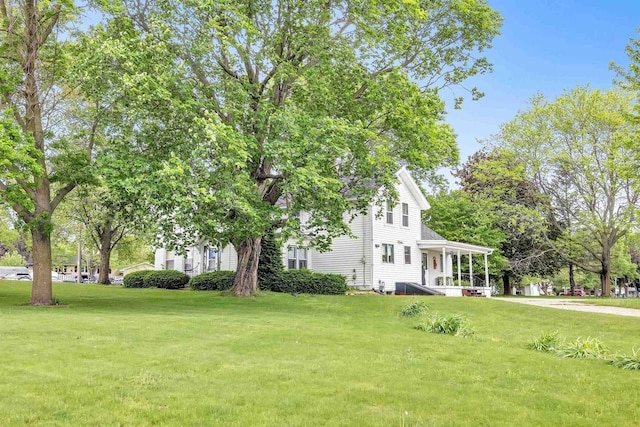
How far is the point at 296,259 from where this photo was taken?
101 feet

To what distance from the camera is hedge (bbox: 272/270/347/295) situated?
88.1 ft

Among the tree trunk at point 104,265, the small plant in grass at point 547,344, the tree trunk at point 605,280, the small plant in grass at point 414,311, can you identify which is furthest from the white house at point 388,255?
the small plant in grass at point 547,344

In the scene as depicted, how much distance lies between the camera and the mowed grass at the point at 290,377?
5.03 meters

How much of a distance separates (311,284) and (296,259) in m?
4.14

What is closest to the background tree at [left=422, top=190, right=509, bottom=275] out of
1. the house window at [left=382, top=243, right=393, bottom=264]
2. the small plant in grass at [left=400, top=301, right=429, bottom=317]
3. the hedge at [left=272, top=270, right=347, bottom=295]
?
the house window at [left=382, top=243, right=393, bottom=264]

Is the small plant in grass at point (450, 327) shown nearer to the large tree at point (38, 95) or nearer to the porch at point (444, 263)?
the large tree at point (38, 95)

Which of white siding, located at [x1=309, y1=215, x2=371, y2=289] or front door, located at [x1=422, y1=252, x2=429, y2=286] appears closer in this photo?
white siding, located at [x1=309, y1=215, x2=371, y2=289]

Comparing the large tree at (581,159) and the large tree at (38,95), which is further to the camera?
the large tree at (581,159)

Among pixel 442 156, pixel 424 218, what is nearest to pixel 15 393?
pixel 442 156

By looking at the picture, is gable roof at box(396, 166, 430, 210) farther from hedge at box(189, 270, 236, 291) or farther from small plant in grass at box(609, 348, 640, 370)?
small plant in grass at box(609, 348, 640, 370)

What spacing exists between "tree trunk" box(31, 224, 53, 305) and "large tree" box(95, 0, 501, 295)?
3.98m

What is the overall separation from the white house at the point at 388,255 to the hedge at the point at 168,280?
1316 mm

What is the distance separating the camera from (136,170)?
48.4ft

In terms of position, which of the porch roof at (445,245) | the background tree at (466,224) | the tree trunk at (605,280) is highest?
the background tree at (466,224)
